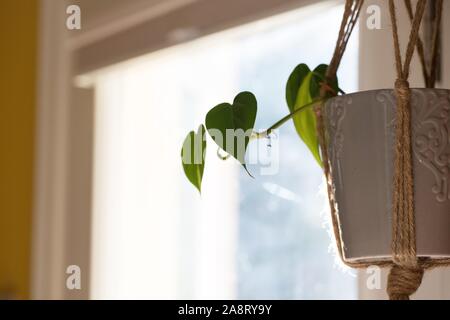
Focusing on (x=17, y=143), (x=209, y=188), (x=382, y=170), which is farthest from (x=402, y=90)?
(x=17, y=143)

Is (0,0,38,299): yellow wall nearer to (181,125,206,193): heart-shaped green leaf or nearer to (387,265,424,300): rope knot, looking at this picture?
(181,125,206,193): heart-shaped green leaf

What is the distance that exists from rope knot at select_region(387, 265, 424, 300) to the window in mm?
631

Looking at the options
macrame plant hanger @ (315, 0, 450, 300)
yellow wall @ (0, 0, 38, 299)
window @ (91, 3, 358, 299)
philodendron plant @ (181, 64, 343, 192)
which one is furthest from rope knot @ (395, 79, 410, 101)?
yellow wall @ (0, 0, 38, 299)

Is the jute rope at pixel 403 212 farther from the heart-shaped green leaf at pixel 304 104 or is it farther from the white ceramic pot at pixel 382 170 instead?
the heart-shaped green leaf at pixel 304 104

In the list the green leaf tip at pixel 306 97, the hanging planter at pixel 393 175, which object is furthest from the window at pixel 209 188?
the hanging planter at pixel 393 175

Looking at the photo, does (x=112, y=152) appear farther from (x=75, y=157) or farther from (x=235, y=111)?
(x=235, y=111)

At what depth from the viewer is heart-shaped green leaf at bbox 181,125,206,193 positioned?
0.86m

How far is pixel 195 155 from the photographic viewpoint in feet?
2.84

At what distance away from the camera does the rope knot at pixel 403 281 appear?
29.7 inches

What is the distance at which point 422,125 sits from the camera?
76cm

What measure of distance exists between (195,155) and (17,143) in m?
1.27

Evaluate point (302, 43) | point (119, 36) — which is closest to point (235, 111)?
point (302, 43)

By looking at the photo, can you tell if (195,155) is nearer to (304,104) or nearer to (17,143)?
(304,104)

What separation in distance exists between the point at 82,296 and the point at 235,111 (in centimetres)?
104
